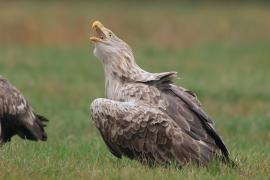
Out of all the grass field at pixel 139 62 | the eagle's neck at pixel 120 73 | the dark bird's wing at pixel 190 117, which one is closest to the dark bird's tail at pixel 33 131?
the grass field at pixel 139 62

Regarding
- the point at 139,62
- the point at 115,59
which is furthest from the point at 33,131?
the point at 139,62

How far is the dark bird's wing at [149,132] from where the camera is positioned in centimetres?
964

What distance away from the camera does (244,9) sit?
48.0 meters

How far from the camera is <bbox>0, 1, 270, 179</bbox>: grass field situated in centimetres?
976

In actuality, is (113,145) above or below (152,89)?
below

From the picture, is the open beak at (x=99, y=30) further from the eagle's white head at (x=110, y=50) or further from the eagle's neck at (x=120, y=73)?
the eagle's neck at (x=120, y=73)

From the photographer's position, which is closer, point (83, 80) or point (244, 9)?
point (83, 80)

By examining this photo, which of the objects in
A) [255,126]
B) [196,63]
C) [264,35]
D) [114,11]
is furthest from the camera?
[114,11]

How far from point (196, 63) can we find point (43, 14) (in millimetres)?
13045

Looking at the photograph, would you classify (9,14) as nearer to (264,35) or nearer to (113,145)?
(264,35)

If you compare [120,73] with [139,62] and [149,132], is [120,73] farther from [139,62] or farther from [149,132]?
[139,62]

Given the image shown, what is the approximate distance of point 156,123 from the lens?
963 cm

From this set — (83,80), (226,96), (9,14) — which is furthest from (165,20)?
(226,96)

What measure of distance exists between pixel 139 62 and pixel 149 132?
19627 millimetres
